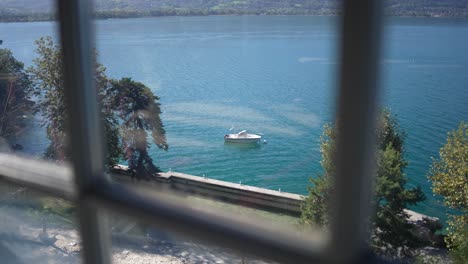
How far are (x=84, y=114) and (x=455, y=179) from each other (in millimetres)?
694

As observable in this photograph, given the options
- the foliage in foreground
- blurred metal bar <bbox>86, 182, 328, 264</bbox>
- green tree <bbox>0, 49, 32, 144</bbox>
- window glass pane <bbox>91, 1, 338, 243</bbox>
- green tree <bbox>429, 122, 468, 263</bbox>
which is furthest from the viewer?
green tree <bbox>0, 49, 32, 144</bbox>

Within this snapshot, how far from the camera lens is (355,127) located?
1.86 feet

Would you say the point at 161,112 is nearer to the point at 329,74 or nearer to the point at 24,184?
the point at 24,184

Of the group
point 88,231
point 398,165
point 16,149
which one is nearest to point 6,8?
point 16,149

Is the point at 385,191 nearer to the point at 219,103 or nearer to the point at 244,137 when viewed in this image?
the point at 244,137

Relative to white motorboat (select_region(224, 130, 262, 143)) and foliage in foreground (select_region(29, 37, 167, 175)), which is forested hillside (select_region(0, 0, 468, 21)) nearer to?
foliage in foreground (select_region(29, 37, 167, 175))

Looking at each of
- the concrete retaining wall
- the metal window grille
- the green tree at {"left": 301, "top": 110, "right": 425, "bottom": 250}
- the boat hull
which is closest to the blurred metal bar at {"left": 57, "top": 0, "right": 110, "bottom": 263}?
the metal window grille

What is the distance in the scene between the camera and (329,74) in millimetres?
671

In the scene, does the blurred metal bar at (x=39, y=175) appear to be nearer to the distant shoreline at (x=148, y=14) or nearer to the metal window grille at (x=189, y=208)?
the metal window grille at (x=189, y=208)

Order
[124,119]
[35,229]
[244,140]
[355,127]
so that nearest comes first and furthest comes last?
1. [355,127]
2. [244,140]
3. [124,119]
4. [35,229]

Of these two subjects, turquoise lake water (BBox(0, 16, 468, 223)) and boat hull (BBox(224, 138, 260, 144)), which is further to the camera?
boat hull (BBox(224, 138, 260, 144))

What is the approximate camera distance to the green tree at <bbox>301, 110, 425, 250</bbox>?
2.28 feet

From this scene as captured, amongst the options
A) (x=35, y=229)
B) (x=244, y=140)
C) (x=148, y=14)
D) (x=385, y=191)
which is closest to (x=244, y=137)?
(x=244, y=140)

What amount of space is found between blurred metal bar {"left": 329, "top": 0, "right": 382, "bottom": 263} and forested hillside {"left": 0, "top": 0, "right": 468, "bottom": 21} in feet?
0.15
